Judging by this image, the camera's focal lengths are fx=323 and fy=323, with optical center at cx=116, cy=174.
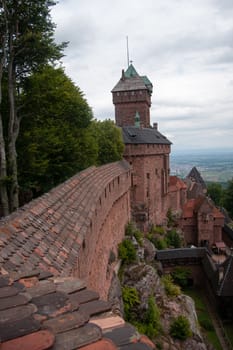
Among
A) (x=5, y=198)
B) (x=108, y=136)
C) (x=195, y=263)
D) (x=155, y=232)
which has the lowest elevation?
(x=195, y=263)

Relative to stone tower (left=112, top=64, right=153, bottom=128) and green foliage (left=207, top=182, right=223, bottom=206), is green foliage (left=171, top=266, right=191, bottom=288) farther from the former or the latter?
green foliage (left=207, top=182, right=223, bottom=206)

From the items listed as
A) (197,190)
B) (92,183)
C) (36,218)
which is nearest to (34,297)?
(36,218)

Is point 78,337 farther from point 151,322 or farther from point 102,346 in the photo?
point 151,322

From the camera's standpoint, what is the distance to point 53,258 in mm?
4488

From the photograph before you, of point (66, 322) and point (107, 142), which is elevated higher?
point (107, 142)

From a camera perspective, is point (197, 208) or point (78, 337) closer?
point (78, 337)

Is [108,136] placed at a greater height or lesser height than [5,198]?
greater

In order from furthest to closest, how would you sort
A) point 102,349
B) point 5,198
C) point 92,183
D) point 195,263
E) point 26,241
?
1. point 195,263
2. point 5,198
3. point 92,183
4. point 26,241
5. point 102,349

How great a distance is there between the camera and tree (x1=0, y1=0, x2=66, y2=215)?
1267cm

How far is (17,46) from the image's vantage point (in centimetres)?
1308

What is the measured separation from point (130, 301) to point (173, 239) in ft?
61.5

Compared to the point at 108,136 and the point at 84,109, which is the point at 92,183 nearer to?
the point at 84,109

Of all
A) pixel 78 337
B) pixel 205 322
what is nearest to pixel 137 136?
pixel 205 322

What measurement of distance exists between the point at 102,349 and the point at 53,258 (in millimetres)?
2738
